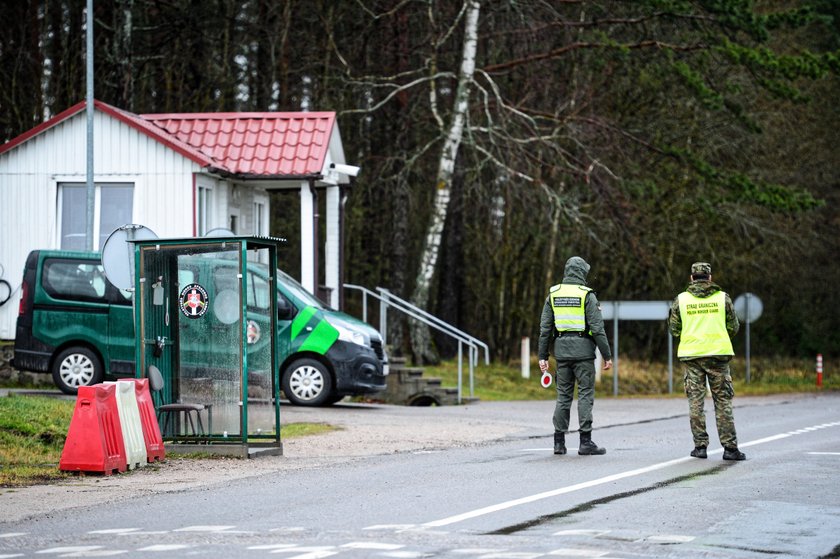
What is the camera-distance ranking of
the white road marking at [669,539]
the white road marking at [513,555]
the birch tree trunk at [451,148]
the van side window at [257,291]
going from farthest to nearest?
the birch tree trunk at [451,148] → the van side window at [257,291] → the white road marking at [669,539] → the white road marking at [513,555]

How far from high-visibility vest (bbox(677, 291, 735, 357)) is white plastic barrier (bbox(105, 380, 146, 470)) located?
5.43 metres

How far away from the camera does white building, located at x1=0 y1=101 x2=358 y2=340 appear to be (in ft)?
84.5

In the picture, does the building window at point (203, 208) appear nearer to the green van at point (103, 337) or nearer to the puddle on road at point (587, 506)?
the green van at point (103, 337)

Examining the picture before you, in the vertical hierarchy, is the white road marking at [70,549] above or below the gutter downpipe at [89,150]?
below

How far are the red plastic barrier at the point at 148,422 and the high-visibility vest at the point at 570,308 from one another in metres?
4.20

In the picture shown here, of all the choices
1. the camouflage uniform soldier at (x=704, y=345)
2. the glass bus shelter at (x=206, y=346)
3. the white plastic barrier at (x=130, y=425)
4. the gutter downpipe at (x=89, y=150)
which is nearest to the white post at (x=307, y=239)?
the gutter downpipe at (x=89, y=150)

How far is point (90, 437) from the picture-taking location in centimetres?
1388

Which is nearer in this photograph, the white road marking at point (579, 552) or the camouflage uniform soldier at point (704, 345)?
the white road marking at point (579, 552)

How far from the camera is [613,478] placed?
12.9 meters

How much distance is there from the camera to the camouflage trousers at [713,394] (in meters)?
14.8

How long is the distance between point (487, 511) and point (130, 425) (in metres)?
5.07

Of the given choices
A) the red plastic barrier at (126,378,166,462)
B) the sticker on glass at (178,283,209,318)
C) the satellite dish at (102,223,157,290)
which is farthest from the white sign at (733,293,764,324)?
the red plastic barrier at (126,378,166,462)

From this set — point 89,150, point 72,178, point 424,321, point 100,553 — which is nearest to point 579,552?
point 100,553

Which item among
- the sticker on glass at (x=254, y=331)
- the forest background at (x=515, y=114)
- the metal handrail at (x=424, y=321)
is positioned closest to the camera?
the sticker on glass at (x=254, y=331)
